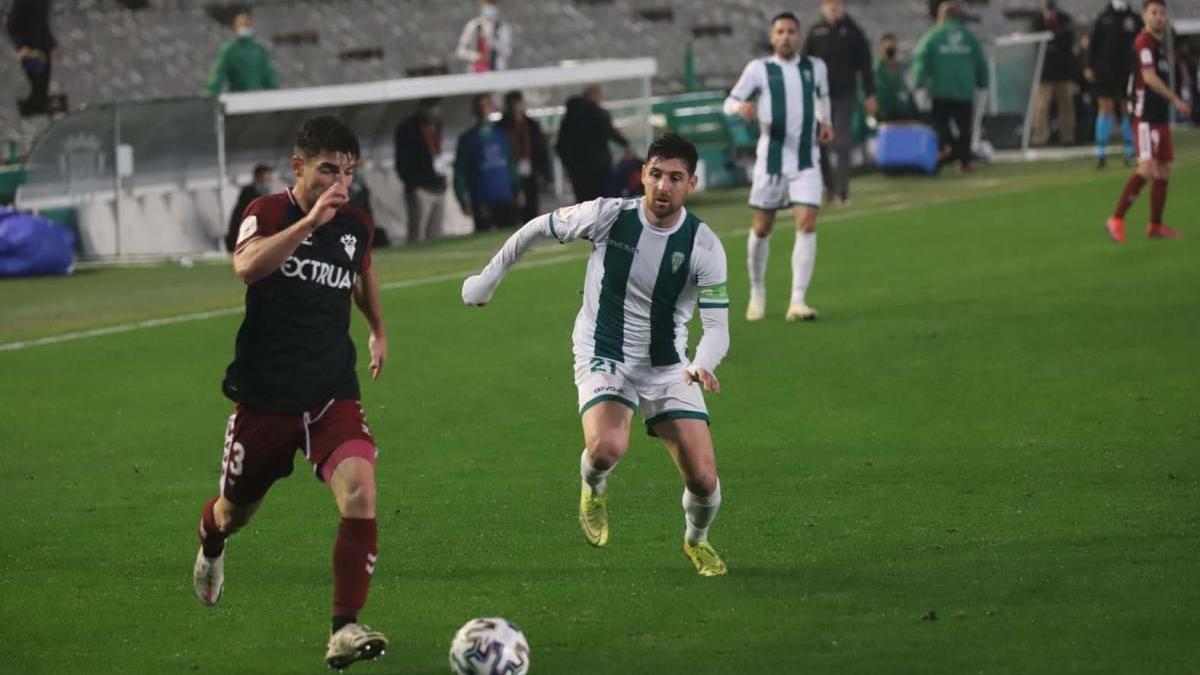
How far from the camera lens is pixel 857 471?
10.6 meters

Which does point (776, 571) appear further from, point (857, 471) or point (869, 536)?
point (857, 471)

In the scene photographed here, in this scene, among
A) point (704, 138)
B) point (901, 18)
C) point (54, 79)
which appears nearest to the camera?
point (704, 138)

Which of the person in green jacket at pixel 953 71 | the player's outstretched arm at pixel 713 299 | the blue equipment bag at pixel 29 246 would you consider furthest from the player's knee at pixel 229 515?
the person in green jacket at pixel 953 71

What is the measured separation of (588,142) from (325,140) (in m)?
18.2

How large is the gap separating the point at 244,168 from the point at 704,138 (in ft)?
26.2

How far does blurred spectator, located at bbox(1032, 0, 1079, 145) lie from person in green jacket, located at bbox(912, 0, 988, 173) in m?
2.77

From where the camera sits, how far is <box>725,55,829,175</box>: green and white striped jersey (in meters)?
16.2

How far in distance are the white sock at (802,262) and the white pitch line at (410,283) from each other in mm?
4855

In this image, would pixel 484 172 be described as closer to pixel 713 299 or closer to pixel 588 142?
pixel 588 142

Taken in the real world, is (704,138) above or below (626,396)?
below

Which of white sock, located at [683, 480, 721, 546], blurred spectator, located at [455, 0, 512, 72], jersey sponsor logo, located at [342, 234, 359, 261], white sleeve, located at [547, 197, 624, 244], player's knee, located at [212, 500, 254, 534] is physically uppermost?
jersey sponsor logo, located at [342, 234, 359, 261]

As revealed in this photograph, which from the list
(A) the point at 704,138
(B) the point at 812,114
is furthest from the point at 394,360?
(A) the point at 704,138

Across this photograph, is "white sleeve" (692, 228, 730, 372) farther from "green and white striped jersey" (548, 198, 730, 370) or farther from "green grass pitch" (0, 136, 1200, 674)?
"green grass pitch" (0, 136, 1200, 674)

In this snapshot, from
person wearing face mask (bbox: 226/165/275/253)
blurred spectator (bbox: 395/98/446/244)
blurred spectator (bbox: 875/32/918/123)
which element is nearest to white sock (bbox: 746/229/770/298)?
person wearing face mask (bbox: 226/165/275/253)
